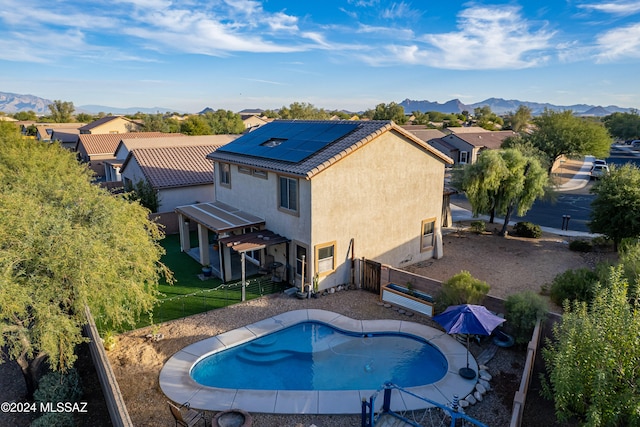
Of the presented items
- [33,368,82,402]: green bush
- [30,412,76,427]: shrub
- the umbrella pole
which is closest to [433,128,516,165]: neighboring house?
the umbrella pole

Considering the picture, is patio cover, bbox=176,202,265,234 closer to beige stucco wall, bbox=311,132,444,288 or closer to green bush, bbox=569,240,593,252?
beige stucco wall, bbox=311,132,444,288

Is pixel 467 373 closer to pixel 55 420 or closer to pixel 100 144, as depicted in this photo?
pixel 55 420

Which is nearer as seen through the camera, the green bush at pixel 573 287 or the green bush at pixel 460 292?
the green bush at pixel 460 292

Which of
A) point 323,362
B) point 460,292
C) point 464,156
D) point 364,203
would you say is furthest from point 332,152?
point 464,156

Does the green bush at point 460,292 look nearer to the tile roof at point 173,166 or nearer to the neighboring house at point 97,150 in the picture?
the tile roof at point 173,166

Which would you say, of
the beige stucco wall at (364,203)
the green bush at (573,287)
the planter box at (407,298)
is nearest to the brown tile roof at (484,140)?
the beige stucco wall at (364,203)

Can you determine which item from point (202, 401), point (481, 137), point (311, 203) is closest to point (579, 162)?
point (481, 137)
